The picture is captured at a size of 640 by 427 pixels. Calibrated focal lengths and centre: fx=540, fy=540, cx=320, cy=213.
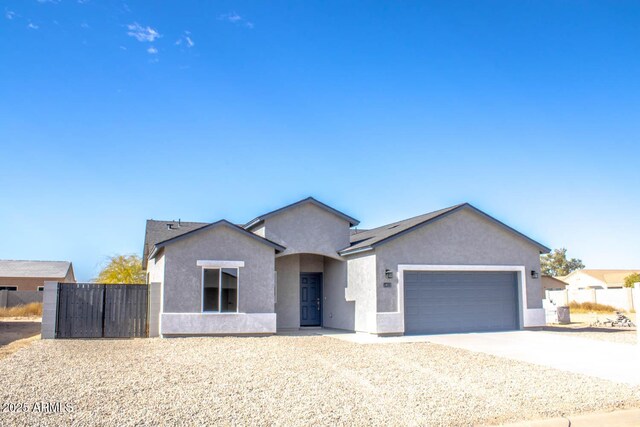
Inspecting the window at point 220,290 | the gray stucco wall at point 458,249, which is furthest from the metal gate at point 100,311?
the gray stucco wall at point 458,249

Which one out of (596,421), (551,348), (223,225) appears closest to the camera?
(596,421)

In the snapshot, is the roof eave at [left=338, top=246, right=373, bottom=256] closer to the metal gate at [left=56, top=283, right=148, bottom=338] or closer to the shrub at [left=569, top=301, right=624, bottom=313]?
the metal gate at [left=56, top=283, right=148, bottom=338]

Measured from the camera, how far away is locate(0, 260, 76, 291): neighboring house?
160ft

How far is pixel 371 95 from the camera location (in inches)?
754

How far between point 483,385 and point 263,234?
12.7 metres

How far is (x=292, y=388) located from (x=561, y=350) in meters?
8.91

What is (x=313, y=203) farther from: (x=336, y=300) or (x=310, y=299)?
(x=310, y=299)

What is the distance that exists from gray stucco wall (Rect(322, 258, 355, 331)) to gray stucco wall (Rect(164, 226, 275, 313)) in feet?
11.2

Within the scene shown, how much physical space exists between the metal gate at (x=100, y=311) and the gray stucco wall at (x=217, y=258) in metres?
1.42

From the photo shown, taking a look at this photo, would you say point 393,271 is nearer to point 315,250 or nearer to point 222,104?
point 315,250

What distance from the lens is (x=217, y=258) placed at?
18.3 metres

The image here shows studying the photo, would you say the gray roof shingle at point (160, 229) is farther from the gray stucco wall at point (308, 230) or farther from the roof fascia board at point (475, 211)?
the roof fascia board at point (475, 211)

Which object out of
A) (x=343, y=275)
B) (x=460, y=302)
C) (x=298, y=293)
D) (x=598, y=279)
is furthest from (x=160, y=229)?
(x=598, y=279)

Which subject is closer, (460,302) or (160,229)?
(460,302)
